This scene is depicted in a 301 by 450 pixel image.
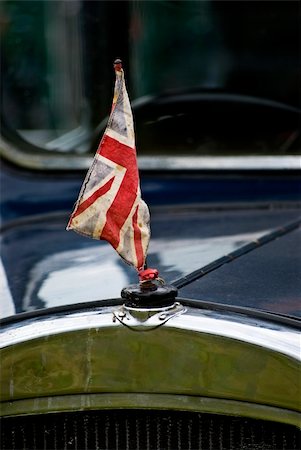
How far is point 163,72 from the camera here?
89.5 inches

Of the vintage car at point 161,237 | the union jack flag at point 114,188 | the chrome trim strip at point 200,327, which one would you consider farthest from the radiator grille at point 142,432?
the union jack flag at point 114,188

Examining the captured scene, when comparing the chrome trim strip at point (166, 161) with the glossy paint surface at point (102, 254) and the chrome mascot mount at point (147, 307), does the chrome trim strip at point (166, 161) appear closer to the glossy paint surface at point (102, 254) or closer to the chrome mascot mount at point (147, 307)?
the glossy paint surface at point (102, 254)

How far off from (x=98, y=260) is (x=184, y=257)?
0.15 meters

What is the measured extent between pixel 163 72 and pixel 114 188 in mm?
814

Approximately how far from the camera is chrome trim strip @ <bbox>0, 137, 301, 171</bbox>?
229 cm

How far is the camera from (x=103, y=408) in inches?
59.5

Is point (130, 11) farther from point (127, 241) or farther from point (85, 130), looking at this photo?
point (127, 241)

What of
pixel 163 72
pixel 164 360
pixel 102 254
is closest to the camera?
pixel 164 360

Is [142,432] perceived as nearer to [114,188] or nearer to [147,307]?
[147,307]

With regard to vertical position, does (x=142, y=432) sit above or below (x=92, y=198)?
below

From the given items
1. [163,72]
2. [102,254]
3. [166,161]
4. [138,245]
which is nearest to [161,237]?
[102,254]

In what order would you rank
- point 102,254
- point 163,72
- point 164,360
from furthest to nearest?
point 163,72 → point 102,254 → point 164,360

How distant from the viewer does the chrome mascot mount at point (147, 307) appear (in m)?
1.50

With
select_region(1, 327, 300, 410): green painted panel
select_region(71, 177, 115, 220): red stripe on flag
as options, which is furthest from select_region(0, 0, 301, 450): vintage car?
select_region(71, 177, 115, 220): red stripe on flag
